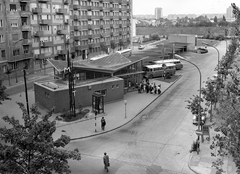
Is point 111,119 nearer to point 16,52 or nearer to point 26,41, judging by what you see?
point 16,52

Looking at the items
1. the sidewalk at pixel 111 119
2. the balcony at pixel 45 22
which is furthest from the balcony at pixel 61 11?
the sidewalk at pixel 111 119

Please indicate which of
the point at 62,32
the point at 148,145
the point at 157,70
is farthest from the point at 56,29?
the point at 148,145

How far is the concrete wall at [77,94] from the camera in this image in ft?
105

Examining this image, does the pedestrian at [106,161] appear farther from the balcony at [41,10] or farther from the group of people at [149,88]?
the balcony at [41,10]

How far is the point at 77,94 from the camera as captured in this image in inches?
1310

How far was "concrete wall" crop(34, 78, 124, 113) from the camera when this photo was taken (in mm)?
31938

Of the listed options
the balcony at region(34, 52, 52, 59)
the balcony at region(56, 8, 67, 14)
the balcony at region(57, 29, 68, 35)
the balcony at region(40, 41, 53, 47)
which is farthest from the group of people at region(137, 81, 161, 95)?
Result: the balcony at region(56, 8, 67, 14)

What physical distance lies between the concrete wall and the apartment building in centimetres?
473

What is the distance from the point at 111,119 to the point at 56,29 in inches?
1638

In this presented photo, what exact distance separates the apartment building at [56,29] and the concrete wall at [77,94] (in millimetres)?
4728

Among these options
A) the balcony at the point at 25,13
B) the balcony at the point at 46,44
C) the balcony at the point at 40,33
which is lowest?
the balcony at the point at 46,44

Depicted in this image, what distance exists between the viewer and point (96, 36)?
8531 cm

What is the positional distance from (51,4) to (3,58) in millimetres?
18912

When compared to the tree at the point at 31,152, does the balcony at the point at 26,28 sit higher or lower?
higher
